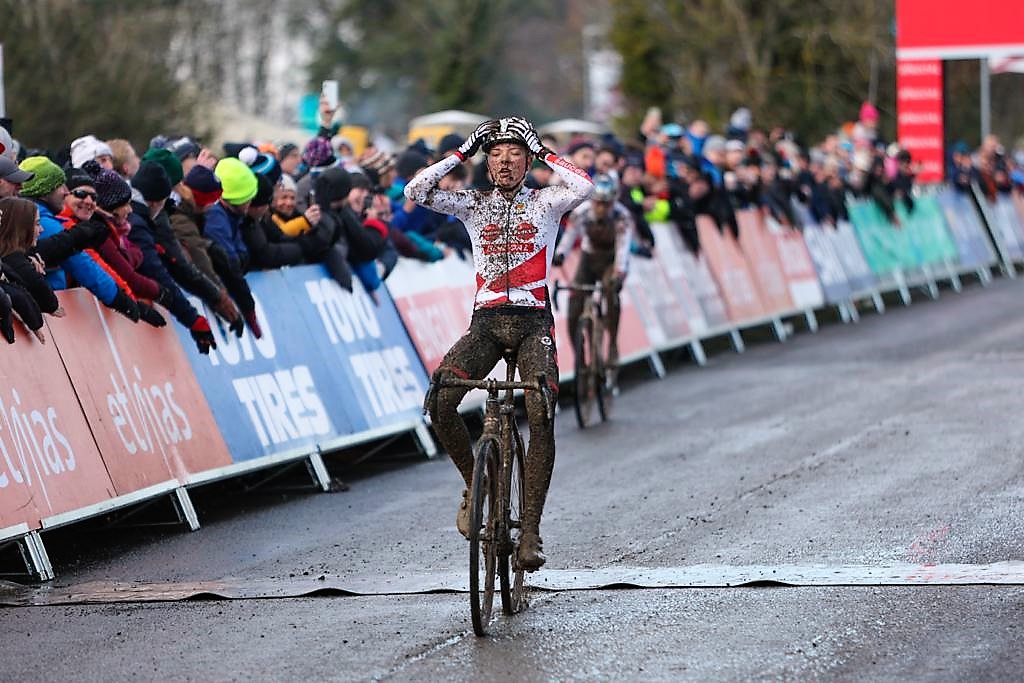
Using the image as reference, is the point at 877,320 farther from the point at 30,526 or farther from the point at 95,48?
the point at 30,526

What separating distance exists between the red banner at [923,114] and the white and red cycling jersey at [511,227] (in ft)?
88.2

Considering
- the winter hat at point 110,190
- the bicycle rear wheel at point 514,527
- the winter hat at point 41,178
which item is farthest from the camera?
the winter hat at point 110,190

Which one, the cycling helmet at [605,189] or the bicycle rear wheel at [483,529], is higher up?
the cycling helmet at [605,189]

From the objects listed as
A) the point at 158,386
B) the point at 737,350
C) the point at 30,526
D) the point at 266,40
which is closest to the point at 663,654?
the point at 30,526

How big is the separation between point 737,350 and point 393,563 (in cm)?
1285

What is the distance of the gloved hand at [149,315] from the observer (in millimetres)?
11562

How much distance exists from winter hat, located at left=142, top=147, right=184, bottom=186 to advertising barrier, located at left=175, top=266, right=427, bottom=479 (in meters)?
0.95

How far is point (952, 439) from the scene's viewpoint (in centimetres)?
1356

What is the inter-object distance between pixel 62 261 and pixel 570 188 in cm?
361

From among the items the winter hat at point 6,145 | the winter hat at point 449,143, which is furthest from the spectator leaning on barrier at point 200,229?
the winter hat at point 449,143

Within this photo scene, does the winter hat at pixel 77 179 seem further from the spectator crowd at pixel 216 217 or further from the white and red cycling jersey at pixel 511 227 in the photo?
the white and red cycling jersey at pixel 511 227

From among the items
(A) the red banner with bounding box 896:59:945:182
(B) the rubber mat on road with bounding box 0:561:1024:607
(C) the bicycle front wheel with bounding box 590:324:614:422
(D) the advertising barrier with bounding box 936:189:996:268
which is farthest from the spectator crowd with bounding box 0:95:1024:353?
(A) the red banner with bounding box 896:59:945:182

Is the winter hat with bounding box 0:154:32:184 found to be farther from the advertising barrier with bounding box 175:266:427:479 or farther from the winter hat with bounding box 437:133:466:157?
the winter hat with bounding box 437:133:466:157

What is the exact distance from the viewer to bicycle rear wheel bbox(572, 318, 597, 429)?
15508mm
